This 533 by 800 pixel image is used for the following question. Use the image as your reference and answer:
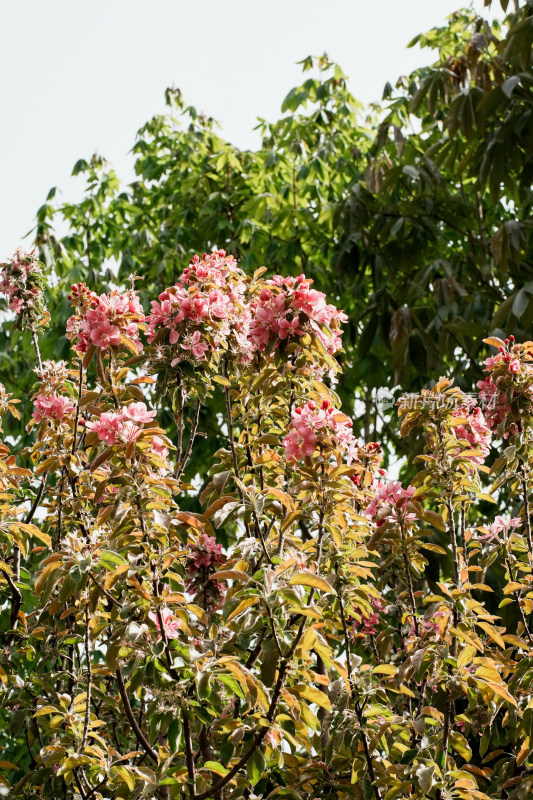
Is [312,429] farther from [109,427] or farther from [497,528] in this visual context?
[497,528]

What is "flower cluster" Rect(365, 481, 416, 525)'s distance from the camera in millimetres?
2262

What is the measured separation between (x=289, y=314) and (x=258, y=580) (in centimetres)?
76

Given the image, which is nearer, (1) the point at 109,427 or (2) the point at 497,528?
(1) the point at 109,427

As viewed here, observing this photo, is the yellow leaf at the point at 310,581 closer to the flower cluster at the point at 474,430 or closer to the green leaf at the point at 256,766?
the green leaf at the point at 256,766

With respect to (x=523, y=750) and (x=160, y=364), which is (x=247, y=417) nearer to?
(x=160, y=364)

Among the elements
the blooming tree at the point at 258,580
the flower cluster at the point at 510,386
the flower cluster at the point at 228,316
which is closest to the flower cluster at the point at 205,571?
the blooming tree at the point at 258,580

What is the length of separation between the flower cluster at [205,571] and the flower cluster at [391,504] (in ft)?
2.60

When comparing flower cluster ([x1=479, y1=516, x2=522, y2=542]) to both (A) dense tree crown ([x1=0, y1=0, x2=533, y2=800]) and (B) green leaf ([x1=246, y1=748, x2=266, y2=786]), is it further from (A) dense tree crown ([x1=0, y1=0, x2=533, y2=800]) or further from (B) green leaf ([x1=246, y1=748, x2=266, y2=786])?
(B) green leaf ([x1=246, y1=748, x2=266, y2=786])

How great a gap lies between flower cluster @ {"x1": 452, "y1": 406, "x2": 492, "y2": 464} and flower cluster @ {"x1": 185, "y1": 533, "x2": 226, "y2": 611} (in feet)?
3.53

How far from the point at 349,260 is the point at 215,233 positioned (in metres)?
1.48

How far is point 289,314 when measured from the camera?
219 cm

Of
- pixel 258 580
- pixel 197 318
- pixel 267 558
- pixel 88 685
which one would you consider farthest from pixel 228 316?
pixel 88 685

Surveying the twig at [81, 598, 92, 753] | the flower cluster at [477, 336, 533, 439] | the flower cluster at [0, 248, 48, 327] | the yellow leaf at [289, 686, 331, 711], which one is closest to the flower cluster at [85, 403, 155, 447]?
the twig at [81, 598, 92, 753]

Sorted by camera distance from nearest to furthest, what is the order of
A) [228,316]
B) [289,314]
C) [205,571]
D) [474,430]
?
[289,314], [474,430], [228,316], [205,571]
